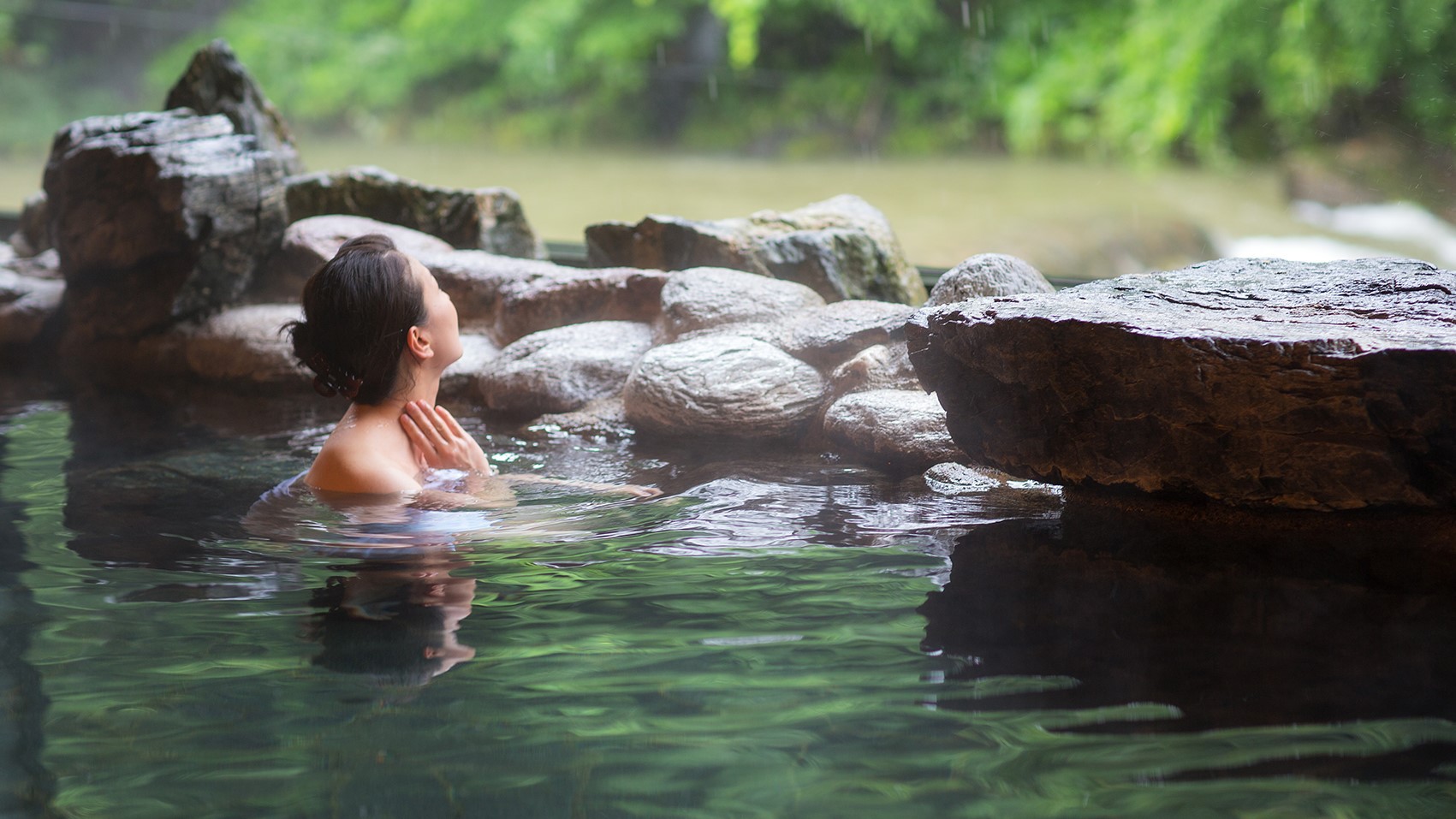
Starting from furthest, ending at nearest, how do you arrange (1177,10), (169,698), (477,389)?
1. (1177,10)
2. (477,389)
3. (169,698)

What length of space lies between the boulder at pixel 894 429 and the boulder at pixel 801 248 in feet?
3.94

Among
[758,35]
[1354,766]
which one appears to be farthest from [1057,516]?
[758,35]

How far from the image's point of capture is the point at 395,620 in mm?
2199

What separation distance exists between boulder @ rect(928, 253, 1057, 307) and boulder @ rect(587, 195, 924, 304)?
827mm

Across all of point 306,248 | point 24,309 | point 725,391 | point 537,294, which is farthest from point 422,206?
point 725,391

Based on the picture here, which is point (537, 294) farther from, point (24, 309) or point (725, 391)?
point (24, 309)

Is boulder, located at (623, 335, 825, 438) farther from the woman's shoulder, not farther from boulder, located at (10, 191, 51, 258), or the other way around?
boulder, located at (10, 191, 51, 258)

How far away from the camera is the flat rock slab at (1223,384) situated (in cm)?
246

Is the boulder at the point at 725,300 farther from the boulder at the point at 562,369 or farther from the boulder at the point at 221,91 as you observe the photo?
the boulder at the point at 221,91

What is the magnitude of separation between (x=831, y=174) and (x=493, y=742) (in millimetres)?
9239

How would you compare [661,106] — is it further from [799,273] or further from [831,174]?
[799,273]

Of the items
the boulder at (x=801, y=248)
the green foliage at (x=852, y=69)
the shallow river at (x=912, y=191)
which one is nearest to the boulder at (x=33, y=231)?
the shallow river at (x=912, y=191)

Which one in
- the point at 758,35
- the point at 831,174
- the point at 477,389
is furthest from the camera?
the point at 758,35

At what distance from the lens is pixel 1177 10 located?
8953 millimetres
